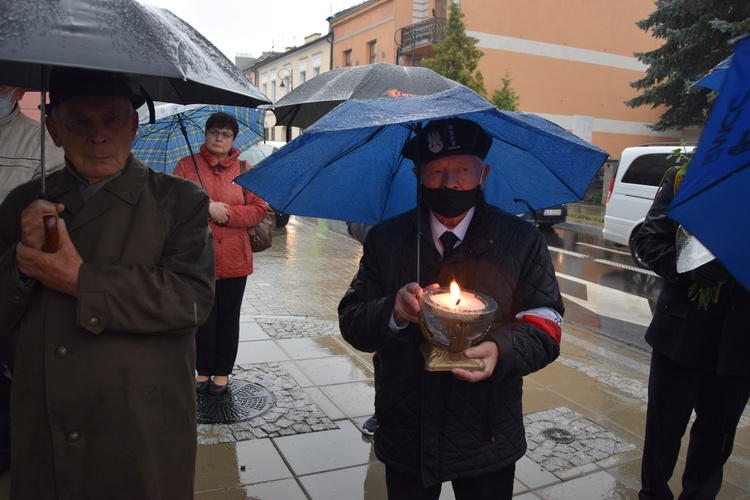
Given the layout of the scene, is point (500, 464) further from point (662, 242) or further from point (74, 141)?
point (74, 141)

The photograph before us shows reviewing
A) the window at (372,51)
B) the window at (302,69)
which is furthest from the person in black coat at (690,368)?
the window at (302,69)

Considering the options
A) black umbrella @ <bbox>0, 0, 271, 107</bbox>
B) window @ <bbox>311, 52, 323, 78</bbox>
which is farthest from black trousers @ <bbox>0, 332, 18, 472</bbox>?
window @ <bbox>311, 52, 323, 78</bbox>

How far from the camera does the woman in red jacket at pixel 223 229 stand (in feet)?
12.9

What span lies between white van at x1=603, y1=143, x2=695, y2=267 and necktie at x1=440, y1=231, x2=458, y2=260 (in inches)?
391

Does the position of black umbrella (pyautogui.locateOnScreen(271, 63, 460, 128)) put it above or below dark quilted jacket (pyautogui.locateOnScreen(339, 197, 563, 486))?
above

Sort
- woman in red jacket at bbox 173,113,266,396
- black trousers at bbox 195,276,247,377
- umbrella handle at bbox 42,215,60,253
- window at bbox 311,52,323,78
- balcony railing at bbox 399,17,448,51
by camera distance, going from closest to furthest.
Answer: umbrella handle at bbox 42,215,60,253 < woman in red jacket at bbox 173,113,266,396 < black trousers at bbox 195,276,247,377 < balcony railing at bbox 399,17,448,51 < window at bbox 311,52,323,78

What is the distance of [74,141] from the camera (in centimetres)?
187

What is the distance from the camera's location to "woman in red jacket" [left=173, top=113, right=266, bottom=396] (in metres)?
3.92

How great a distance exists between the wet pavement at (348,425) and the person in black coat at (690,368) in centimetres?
50

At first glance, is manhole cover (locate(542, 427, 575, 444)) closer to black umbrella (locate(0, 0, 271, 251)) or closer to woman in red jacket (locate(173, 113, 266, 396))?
woman in red jacket (locate(173, 113, 266, 396))

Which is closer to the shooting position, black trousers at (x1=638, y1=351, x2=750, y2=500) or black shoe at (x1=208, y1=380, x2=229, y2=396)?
black trousers at (x1=638, y1=351, x2=750, y2=500)

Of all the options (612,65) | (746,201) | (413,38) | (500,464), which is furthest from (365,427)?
(612,65)

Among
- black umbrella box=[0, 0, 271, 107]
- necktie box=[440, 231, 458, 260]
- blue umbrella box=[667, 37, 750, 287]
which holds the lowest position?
necktie box=[440, 231, 458, 260]

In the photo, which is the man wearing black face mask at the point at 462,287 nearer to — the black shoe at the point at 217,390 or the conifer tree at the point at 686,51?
the black shoe at the point at 217,390
